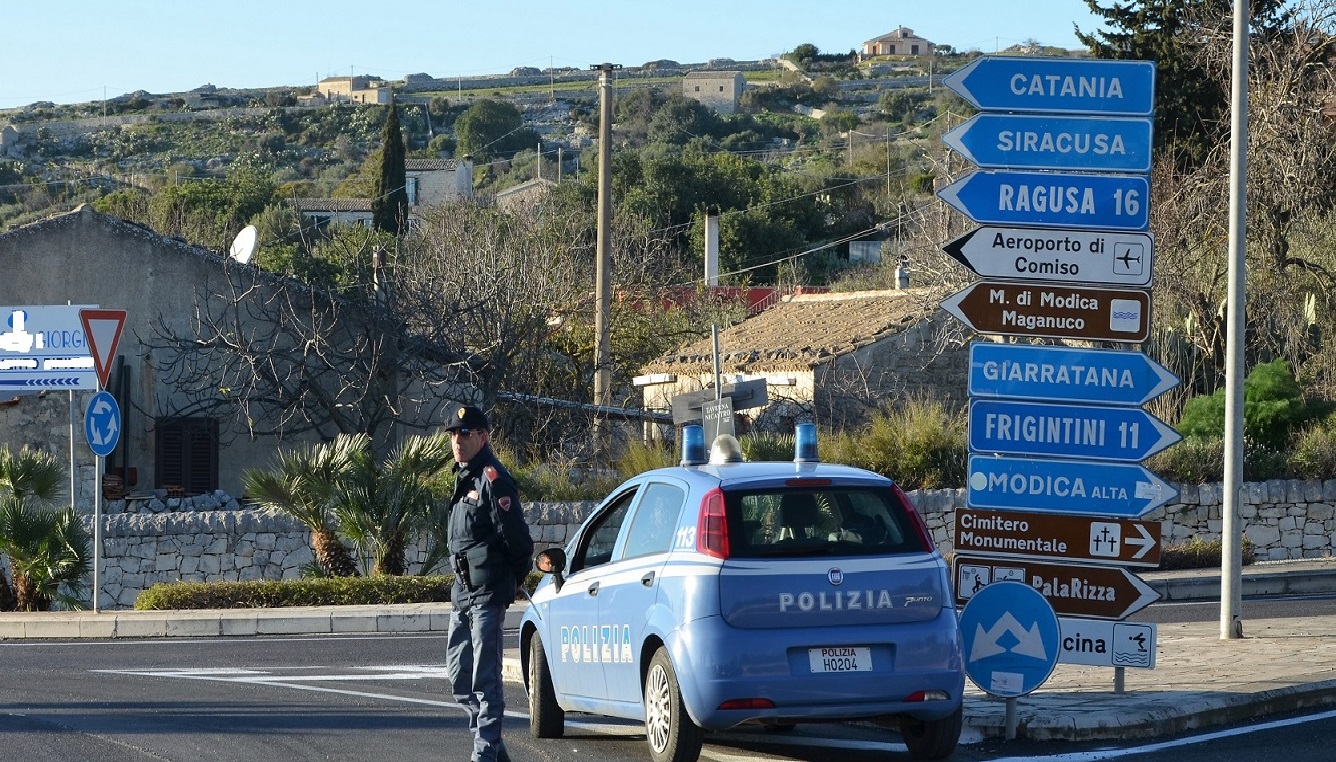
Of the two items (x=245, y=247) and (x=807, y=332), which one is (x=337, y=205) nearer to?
(x=807, y=332)

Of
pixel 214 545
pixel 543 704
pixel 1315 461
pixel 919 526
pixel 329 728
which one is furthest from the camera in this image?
pixel 1315 461

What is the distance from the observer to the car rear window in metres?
8.35

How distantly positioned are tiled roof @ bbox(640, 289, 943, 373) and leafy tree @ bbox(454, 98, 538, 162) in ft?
247

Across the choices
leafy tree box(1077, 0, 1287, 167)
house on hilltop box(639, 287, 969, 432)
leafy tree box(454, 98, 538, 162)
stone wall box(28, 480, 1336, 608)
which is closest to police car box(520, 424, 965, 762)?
stone wall box(28, 480, 1336, 608)

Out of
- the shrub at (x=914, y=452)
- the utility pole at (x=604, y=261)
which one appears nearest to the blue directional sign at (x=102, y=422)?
the shrub at (x=914, y=452)

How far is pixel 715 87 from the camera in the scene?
146625 millimetres

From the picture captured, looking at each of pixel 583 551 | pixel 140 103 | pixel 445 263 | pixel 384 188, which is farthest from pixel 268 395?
pixel 140 103

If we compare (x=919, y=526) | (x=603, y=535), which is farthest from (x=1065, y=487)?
(x=603, y=535)

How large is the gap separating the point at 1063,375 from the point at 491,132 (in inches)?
4366

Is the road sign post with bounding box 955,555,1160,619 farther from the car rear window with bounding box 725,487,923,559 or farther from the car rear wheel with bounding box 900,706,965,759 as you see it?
the car rear window with bounding box 725,487,923,559

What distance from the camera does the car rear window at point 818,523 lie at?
27.4 feet

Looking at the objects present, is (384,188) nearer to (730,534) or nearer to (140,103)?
(730,534)

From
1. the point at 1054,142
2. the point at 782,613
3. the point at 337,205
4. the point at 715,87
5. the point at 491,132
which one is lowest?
the point at 782,613

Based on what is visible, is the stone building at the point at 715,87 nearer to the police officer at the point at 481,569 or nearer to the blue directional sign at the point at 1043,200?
the blue directional sign at the point at 1043,200
